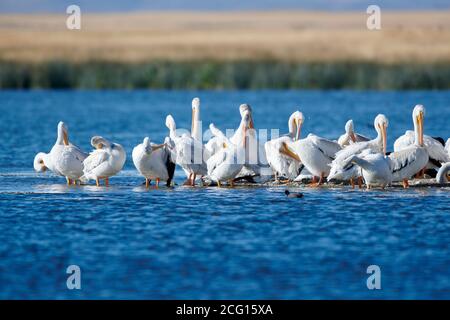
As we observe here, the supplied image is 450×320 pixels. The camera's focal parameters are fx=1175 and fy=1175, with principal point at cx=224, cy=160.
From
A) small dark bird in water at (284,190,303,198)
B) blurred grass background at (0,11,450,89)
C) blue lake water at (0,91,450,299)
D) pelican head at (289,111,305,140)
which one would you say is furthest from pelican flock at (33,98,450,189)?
blurred grass background at (0,11,450,89)

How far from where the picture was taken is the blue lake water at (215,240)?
9.47 meters

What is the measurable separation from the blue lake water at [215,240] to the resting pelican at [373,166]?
0.20 metres

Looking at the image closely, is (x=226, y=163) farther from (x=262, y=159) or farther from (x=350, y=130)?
(x=350, y=130)

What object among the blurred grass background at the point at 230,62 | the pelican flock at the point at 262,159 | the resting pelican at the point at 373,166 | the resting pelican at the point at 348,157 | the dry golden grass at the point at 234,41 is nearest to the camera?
the resting pelican at the point at 373,166

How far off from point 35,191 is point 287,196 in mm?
3147

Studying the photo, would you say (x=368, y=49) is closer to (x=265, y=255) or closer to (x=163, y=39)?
(x=163, y=39)

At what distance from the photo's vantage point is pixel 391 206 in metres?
13.0

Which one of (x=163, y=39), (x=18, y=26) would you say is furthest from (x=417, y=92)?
(x=18, y=26)

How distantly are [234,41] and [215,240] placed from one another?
5481cm

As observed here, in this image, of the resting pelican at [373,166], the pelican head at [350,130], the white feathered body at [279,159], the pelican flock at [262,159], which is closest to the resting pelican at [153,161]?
the pelican flock at [262,159]

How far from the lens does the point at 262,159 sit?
1481 cm

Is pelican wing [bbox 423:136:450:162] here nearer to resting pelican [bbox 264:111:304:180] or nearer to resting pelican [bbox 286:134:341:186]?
resting pelican [bbox 286:134:341:186]

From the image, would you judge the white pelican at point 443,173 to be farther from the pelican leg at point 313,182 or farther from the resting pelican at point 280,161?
the resting pelican at point 280,161
